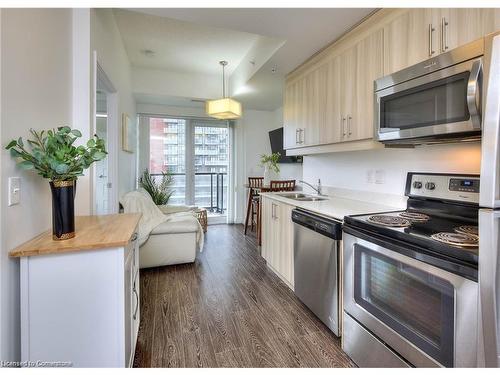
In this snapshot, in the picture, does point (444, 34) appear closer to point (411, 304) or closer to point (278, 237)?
point (411, 304)

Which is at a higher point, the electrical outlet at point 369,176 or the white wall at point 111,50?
the white wall at point 111,50

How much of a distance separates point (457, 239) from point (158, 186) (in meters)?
5.05

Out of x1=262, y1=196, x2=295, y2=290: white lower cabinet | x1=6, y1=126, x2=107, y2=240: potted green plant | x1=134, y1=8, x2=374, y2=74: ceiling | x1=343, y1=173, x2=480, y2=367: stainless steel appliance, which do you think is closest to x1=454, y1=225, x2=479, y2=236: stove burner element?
x1=343, y1=173, x2=480, y2=367: stainless steel appliance

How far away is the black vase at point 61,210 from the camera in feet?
4.33

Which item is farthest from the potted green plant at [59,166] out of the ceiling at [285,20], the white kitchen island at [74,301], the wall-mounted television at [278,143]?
the wall-mounted television at [278,143]

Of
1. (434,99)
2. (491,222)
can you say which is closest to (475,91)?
(434,99)

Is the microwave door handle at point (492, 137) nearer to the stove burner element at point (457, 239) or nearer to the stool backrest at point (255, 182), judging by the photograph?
the stove burner element at point (457, 239)

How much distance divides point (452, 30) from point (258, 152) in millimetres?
4528

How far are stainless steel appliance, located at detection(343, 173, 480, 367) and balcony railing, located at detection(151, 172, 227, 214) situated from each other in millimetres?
4470

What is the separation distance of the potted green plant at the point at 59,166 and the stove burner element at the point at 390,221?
1.65 m

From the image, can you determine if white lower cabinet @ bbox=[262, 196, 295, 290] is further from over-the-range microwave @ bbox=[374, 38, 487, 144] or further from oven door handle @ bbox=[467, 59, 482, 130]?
oven door handle @ bbox=[467, 59, 482, 130]

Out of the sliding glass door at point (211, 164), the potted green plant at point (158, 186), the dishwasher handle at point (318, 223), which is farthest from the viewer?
the sliding glass door at point (211, 164)

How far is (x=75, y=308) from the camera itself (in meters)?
1.23
